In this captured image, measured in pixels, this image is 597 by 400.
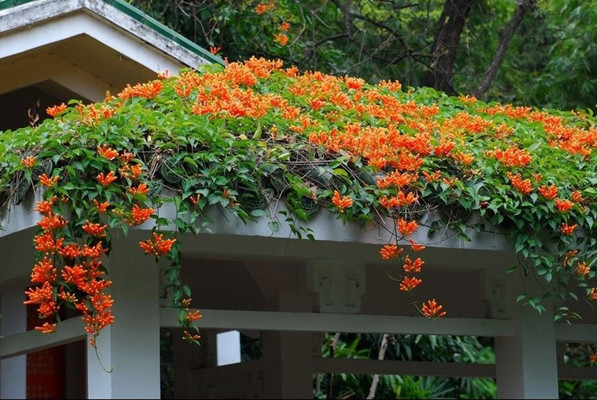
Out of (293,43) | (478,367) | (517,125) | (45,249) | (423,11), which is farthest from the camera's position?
(423,11)

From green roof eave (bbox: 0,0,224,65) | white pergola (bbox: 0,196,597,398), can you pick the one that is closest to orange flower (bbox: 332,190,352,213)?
white pergola (bbox: 0,196,597,398)

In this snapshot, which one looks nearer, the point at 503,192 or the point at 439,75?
the point at 503,192

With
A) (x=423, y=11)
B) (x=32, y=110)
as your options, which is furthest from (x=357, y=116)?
(x=423, y=11)

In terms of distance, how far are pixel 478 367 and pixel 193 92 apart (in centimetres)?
372

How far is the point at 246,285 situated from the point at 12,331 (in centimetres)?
181

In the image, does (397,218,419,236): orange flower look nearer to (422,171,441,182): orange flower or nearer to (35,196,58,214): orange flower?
(422,171,441,182): orange flower

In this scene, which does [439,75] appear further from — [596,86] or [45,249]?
[45,249]

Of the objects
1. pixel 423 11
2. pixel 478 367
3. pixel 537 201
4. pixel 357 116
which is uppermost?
pixel 423 11

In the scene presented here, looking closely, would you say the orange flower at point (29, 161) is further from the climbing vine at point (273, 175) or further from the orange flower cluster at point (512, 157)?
the orange flower cluster at point (512, 157)

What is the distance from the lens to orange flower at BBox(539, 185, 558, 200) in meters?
6.01

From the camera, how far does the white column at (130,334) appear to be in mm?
5426

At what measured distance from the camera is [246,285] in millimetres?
8773

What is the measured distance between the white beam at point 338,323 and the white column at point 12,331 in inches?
130

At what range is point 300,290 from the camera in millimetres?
7508
